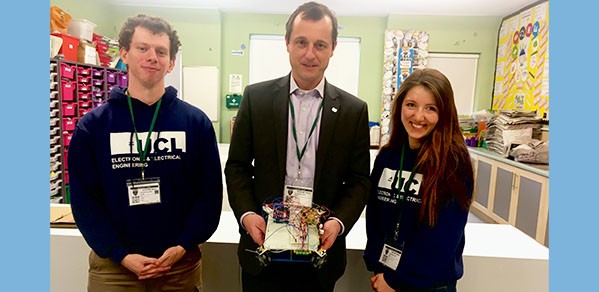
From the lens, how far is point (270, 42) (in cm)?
693

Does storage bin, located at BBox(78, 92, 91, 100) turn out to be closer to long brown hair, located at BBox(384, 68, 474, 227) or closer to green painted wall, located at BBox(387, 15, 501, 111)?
long brown hair, located at BBox(384, 68, 474, 227)

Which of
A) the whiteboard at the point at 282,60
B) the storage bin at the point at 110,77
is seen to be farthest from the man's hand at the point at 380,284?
the whiteboard at the point at 282,60

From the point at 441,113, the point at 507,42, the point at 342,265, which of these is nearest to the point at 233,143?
the point at 342,265

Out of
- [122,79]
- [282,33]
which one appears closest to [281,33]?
[282,33]

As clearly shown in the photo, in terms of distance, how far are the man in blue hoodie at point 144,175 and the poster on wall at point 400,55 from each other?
5.50 metres

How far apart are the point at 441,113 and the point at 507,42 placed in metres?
6.00

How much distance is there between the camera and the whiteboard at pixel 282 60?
22.7 feet

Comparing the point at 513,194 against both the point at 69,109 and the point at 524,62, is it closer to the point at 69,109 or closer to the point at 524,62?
the point at 524,62

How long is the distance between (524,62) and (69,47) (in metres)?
6.65

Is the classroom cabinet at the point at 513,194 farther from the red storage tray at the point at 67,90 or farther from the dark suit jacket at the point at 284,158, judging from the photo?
the red storage tray at the point at 67,90

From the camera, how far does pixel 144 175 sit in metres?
1.35

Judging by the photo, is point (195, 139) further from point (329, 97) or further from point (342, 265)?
point (342, 265)

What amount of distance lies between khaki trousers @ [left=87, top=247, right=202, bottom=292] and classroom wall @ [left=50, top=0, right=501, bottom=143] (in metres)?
5.73

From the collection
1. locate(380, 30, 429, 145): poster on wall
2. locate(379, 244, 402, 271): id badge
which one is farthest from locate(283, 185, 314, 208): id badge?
locate(380, 30, 429, 145): poster on wall
